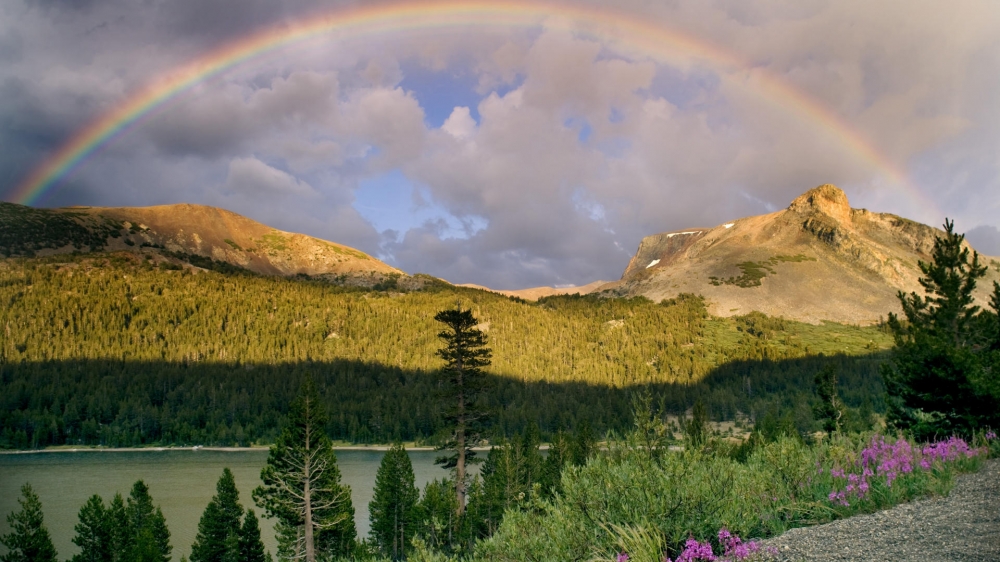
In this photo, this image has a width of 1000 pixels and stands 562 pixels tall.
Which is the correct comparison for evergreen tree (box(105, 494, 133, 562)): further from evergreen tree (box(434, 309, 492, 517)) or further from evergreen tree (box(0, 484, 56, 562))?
evergreen tree (box(434, 309, 492, 517))

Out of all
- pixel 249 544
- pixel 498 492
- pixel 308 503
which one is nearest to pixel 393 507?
pixel 498 492

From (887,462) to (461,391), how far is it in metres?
32.7

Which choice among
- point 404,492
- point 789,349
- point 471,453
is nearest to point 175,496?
point 404,492

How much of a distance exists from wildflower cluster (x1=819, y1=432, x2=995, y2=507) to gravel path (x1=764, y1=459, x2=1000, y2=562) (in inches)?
25.3

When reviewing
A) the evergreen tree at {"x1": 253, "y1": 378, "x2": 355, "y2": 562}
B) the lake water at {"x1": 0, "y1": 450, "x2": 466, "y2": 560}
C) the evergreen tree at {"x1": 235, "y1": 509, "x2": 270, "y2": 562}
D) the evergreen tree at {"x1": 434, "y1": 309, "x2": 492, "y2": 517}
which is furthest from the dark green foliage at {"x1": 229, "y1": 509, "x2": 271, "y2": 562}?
the evergreen tree at {"x1": 434, "y1": 309, "x2": 492, "y2": 517}

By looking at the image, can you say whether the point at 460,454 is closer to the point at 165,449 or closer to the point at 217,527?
the point at 217,527

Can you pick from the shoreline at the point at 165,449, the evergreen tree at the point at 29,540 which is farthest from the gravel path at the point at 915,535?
the shoreline at the point at 165,449

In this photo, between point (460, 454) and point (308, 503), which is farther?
point (460, 454)

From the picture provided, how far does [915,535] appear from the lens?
6.74 metres

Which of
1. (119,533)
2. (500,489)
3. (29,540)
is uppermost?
(29,540)

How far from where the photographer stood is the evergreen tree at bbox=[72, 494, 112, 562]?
38.0 metres

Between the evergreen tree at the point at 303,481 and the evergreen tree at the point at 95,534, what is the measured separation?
43.7 feet

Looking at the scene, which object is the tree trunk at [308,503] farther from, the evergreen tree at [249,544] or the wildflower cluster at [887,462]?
the wildflower cluster at [887,462]

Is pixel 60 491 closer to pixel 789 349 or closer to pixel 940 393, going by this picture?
pixel 940 393
